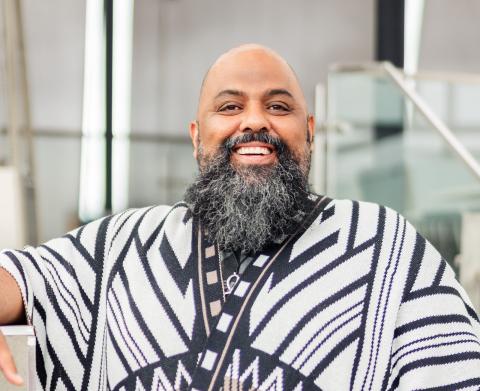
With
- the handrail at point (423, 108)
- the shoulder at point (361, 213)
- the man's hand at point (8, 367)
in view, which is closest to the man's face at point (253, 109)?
the shoulder at point (361, 213)

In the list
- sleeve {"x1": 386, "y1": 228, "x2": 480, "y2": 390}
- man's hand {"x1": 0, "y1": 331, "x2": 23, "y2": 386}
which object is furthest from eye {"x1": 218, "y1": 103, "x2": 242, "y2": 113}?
man's hand {"x1": 0, "y1": 331, "x2": 23, "y2": 386}

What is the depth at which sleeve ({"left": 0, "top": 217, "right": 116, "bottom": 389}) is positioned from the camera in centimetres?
135

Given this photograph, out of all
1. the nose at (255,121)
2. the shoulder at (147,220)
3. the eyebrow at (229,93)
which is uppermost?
the eyebrow at (229,93)

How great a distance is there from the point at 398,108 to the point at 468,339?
2.19 meters

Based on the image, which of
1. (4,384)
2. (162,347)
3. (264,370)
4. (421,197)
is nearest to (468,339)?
(264,370)

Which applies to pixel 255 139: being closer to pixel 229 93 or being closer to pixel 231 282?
pixel 229 93

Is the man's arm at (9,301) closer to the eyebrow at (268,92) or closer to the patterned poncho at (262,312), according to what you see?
the patterned poncho at (262,312)

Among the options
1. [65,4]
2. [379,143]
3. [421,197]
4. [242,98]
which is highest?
[65,4]

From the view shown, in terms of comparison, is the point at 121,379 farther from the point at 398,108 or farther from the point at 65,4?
the point at 65,4

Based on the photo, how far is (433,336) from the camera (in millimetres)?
1271

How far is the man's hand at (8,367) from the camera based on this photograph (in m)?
1.09

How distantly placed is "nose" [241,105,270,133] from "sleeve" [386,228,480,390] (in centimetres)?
38

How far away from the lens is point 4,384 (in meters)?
1.19

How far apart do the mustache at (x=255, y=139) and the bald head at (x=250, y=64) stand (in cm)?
13
